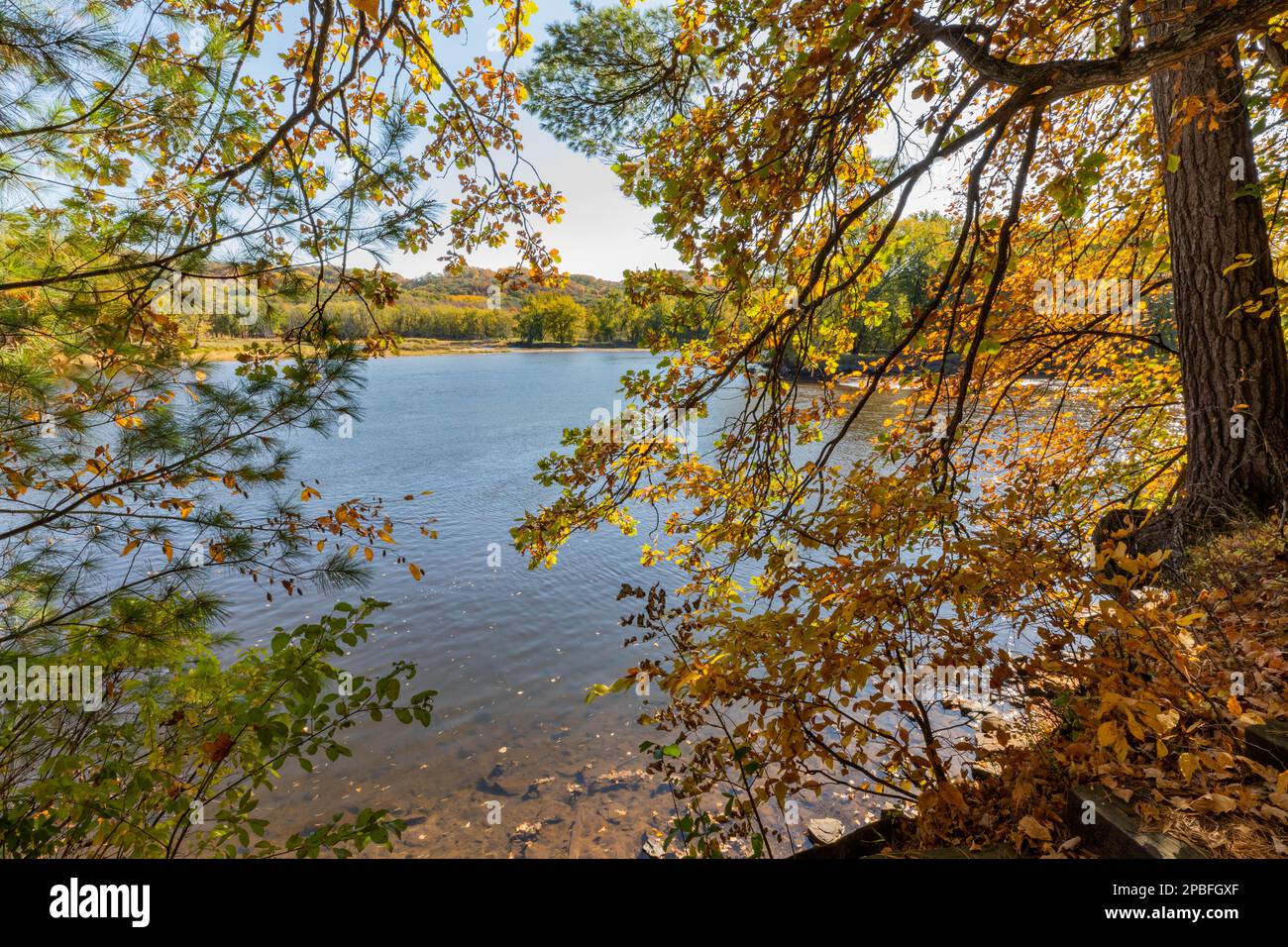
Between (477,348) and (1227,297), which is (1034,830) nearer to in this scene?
(1227,297)

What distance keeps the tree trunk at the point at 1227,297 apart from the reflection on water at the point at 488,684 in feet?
15.0

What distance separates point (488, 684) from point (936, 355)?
7.30 meters

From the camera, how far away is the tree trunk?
3592mm

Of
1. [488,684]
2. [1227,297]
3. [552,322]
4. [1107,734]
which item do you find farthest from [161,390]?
[552,322]

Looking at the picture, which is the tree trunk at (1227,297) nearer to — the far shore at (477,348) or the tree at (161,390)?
the tree at (161,390)

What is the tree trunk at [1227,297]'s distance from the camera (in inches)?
141

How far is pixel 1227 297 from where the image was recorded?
3.66 metres

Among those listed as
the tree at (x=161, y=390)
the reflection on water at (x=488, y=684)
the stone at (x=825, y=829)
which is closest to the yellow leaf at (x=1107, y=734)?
the tree at (x=161, y=390)

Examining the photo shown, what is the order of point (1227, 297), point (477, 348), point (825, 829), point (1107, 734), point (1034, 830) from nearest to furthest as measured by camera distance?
1. point (1107, 734)
2. point (1034, 830)
3. point (1227, 297)
4. point (825, 829)
5. point (477, 348)

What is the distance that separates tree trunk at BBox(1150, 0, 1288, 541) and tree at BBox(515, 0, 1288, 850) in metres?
0.02

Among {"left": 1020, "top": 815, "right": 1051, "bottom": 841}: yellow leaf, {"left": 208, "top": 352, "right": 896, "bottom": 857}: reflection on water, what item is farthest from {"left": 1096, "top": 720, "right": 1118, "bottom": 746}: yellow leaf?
{"left": 208, "top": 352, "right": 896, "bottom": 857}: reflection on water

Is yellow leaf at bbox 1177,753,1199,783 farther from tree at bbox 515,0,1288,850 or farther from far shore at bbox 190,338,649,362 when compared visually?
far shore at bbox 190,338,649,362
